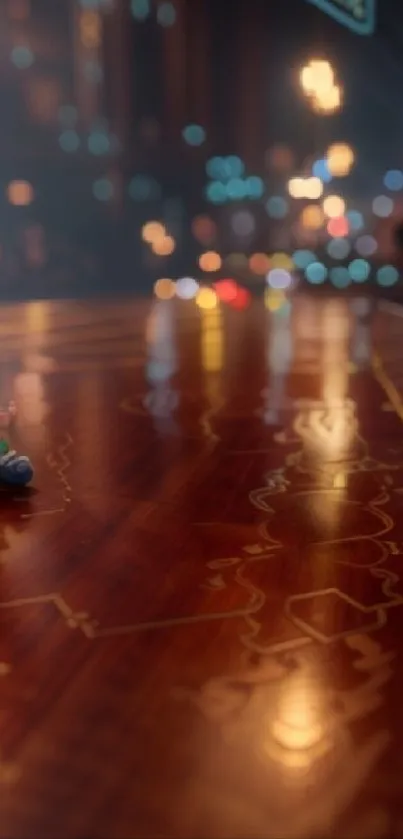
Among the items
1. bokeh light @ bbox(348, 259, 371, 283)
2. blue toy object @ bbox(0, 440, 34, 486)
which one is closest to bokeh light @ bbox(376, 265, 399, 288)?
bokeh light @ bbox(348, 259, 371, 283)

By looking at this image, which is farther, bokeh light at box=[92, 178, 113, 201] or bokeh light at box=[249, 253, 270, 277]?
bokeh light at box=[249, 253, 270, 277]

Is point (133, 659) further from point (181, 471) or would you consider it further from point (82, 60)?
point (82, 60)

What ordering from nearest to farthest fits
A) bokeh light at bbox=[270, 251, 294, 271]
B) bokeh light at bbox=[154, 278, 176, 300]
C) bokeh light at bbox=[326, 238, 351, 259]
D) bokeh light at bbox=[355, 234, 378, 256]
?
bokeh light at bbox=[154, 278, 176, 300], bokeh light at bbox=[326, 238, 351, 259], bokeh light at bbox=[355, 234, 378, 256], bokeh light at bbox=[270, 251, 294, 271]

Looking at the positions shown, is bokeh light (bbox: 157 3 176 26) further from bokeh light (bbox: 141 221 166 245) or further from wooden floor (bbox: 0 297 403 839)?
wooden floor (bbox: 0 297 403 839)

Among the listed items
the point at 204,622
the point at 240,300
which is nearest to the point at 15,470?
the point at 204,622

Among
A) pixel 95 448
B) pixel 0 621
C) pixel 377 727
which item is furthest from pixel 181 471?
pixel 377 727

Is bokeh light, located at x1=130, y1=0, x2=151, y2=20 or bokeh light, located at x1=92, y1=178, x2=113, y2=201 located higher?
bokeh light, located at x1=130, y1=0, x2=151, y2=20
